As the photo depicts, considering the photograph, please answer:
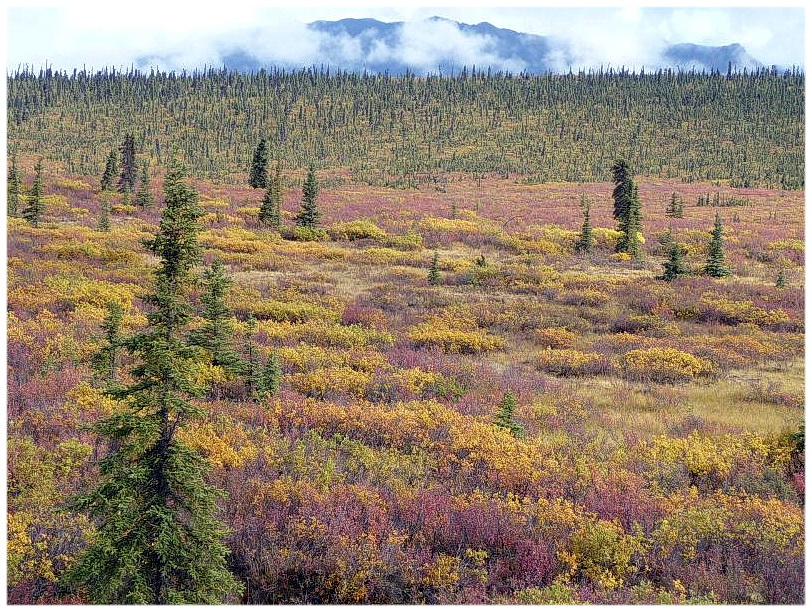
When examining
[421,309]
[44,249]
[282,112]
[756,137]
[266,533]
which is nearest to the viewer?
[266,533]

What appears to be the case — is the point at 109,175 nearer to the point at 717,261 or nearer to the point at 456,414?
the point at 717,261

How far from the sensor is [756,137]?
118312 millimetres

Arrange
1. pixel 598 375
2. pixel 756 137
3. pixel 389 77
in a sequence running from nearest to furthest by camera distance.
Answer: pixel 598 375 < pixel 756 137 < pixel 389 77

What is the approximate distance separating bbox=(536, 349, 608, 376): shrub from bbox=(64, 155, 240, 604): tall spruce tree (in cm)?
989

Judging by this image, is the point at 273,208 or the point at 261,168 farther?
the point at 261,168

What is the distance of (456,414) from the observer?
9.83 m

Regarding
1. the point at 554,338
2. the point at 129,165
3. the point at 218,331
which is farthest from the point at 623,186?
the point at 129,165

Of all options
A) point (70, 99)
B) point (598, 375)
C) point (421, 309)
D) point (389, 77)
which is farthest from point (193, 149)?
point (598, 375)

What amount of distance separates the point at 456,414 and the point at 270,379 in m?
3.24

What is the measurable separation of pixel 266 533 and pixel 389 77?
6829 inches

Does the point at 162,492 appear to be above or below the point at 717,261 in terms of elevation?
below

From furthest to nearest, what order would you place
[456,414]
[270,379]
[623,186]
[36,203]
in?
[623,186]
[36,203]
[270,379]
[456,414]

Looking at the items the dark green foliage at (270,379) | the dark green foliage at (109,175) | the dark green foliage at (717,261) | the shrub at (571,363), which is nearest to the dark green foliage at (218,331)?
the dark green foliage at (270,379)

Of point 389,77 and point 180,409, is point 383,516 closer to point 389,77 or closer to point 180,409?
point 180,409
